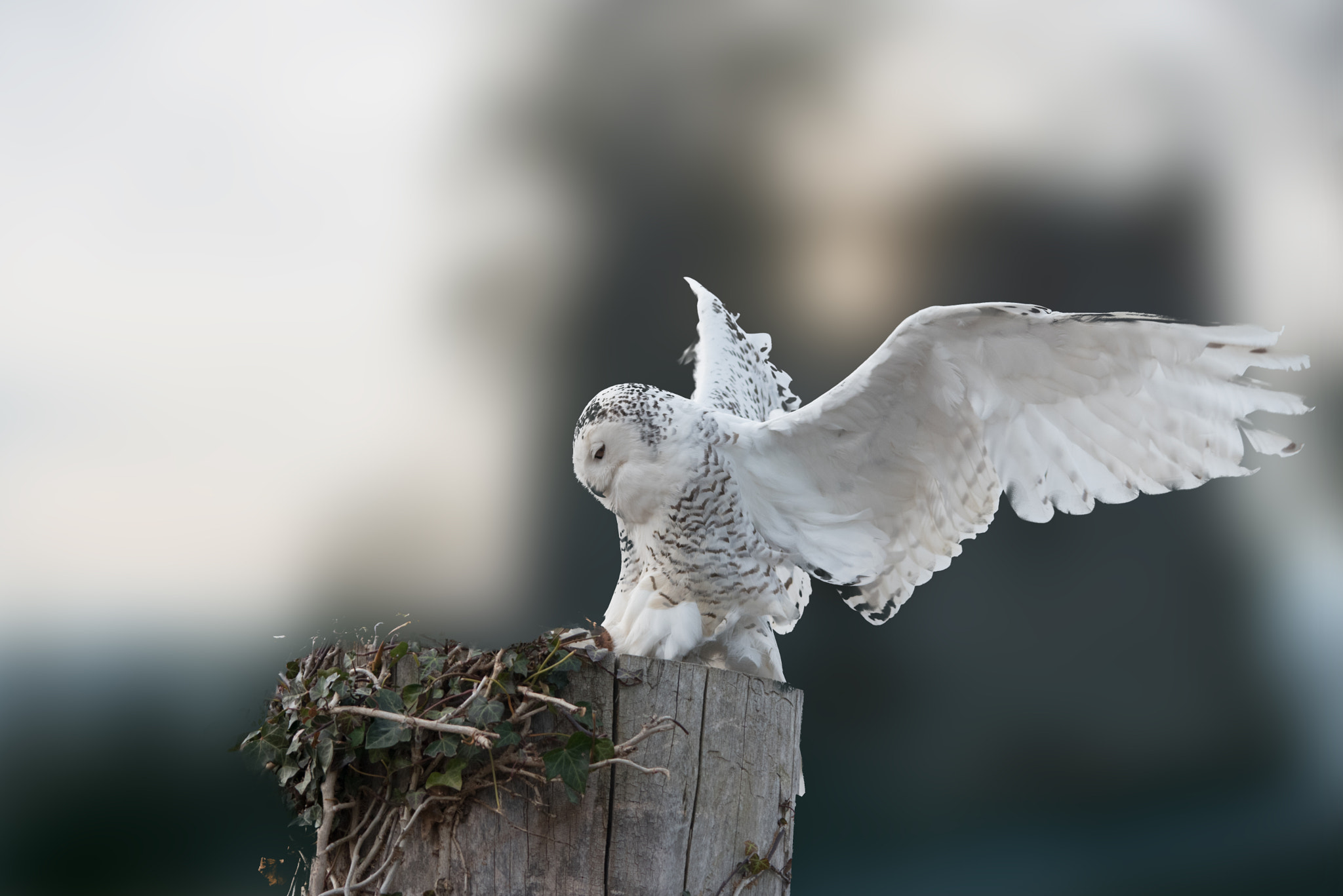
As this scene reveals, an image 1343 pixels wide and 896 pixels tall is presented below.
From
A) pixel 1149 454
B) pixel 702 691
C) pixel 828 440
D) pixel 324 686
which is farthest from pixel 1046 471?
pixel 324 686

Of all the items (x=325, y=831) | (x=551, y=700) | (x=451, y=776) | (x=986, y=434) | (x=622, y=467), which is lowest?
(x=325, y=831)

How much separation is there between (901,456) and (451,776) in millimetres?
980

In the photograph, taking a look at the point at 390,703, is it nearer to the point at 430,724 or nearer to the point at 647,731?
the point at 430,724

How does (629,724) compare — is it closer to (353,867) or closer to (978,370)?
(353,867)

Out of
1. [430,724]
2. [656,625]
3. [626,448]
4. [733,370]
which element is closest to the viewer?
[430,724]

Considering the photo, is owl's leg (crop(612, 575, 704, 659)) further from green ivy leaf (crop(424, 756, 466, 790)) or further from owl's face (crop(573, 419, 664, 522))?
green ivy leaf (crop(424, 756, 466, 790))

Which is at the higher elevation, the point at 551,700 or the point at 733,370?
the point at 733,370

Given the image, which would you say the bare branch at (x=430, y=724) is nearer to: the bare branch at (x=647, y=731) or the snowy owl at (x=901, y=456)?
the bare branch at (x=647, y=731)

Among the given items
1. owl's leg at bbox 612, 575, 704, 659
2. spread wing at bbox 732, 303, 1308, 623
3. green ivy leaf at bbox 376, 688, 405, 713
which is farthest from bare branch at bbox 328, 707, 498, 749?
spread wing at bbox 732, 303, 1308, 623

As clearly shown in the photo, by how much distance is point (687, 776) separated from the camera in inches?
48.7

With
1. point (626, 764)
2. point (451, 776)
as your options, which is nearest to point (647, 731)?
point (626, 764)

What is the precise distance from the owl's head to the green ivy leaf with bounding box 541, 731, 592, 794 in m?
0.53

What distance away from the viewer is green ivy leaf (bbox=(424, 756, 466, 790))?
3.67 feet

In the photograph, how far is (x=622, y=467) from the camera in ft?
5.33
